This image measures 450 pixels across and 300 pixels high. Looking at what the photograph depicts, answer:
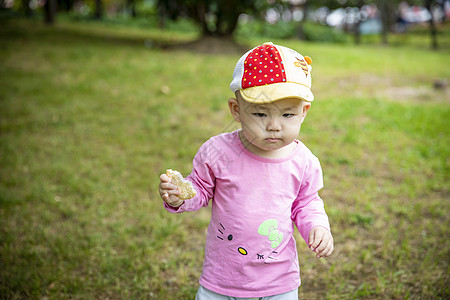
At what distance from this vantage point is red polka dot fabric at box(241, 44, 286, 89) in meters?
1.45

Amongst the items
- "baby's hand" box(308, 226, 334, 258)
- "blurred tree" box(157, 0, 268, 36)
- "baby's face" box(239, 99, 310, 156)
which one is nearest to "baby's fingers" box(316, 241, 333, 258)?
"baby's hand" box(308, 226, 334, 258)

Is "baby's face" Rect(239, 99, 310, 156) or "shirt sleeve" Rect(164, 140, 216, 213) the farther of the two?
"shirt sleeve" Rect(164, 140, 216, 213)

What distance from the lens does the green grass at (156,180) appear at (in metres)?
2.68

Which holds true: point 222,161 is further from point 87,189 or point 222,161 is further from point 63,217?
point 87,189

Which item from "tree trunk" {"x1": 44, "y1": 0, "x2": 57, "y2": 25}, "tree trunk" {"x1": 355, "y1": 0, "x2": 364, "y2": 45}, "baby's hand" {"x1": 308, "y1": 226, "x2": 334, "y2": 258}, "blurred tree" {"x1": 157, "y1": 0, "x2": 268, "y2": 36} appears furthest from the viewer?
"tree trunk" {"x1": 355, "y1": 0, "x2": 364, "y2": 45}

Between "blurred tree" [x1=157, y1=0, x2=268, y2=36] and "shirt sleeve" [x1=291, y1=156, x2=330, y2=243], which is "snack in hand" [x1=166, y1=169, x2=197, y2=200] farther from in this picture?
"blurred tree" [x1=157, y1=0, x2=268, y2=36]

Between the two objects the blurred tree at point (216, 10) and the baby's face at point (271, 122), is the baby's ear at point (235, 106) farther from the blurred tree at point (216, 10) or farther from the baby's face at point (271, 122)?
the blurred tree at point (216, 10)

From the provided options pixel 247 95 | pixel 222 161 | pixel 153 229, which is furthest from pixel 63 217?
pixel 247 95

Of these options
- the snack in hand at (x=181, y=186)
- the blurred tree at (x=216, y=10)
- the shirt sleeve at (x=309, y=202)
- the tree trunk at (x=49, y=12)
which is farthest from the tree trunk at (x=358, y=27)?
the snack in hand at (x=181, y=186)

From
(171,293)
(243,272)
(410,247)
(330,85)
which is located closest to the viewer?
(243,272)

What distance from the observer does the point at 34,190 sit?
3.65 meters

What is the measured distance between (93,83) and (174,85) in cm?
138

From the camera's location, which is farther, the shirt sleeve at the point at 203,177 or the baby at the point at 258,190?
the shirt sleeve at the point at 203,177

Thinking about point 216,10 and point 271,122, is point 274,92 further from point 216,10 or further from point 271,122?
point 216,10
